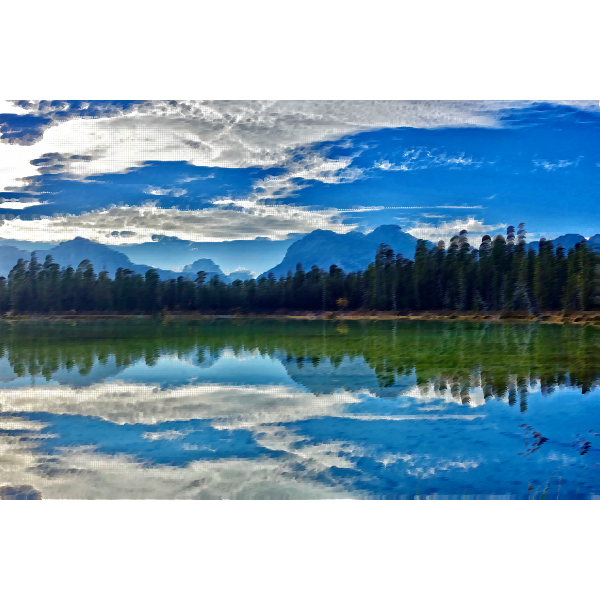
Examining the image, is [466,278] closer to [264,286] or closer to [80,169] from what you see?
[264,286]

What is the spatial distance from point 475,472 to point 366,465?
97 centimetres

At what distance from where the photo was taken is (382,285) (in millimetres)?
4078

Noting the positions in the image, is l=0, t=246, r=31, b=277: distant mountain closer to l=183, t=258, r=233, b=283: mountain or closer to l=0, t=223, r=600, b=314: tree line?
l=0, t=223, r=600, b=314: tree line

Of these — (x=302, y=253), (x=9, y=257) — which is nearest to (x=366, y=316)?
(x=302, y=253)

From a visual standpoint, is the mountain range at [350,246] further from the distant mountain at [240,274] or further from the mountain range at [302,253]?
the distant mountain at [240,274]

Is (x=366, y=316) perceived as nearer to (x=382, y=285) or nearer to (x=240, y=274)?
(x=382, y=285)

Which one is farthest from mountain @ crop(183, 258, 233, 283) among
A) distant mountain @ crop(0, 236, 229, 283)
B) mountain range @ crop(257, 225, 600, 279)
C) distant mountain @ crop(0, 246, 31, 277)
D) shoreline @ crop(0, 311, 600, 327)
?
distant mountain @ crop(0, 246, 31, 277)

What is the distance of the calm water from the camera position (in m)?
3.80

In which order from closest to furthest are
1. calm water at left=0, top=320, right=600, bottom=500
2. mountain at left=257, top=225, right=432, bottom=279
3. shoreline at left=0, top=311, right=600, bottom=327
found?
calm water at left=0, top=320, right=600, bottom=500
mountain at left=257, top=225, right=432, bottom=279
shoreline at left=0, top=311, right=600, bottom=327

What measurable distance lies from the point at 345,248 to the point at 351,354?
1.01m

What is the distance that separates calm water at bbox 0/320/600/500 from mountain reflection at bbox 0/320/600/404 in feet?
0.04

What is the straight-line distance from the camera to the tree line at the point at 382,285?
4.02m

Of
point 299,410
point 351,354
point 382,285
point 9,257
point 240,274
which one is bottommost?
point 299,410

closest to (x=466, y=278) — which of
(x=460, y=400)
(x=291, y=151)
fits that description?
(x=460, y=400)
